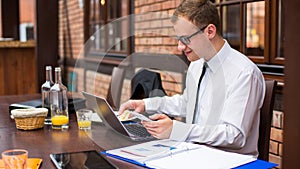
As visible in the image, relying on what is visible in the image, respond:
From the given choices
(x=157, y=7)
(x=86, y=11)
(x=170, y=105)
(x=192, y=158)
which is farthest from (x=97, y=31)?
(x=192, y=158)

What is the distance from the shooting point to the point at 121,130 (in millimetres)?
1656

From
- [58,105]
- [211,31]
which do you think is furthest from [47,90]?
[211,31]

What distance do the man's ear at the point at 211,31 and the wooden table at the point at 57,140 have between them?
1.80 ft

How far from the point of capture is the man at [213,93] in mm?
1562

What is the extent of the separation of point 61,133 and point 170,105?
59cm

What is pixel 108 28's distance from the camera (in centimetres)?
520

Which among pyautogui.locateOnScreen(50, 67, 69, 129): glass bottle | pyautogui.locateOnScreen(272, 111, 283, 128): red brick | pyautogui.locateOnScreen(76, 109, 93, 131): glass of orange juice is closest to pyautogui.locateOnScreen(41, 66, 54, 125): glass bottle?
pyautogui.locateOnScreen(50, 67, 69, 129): glass bottle

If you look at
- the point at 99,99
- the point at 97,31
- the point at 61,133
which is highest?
Answer: the point at 97,31

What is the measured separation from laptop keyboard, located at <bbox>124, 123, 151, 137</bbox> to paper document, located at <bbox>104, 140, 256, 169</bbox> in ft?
0.59

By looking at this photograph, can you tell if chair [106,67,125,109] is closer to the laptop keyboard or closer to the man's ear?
the laptop keyboard

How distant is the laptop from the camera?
1.59 meters

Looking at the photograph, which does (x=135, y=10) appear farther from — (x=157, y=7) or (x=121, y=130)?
(x=121, y=130)

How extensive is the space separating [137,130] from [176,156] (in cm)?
41

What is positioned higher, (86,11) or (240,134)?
(86,11)
